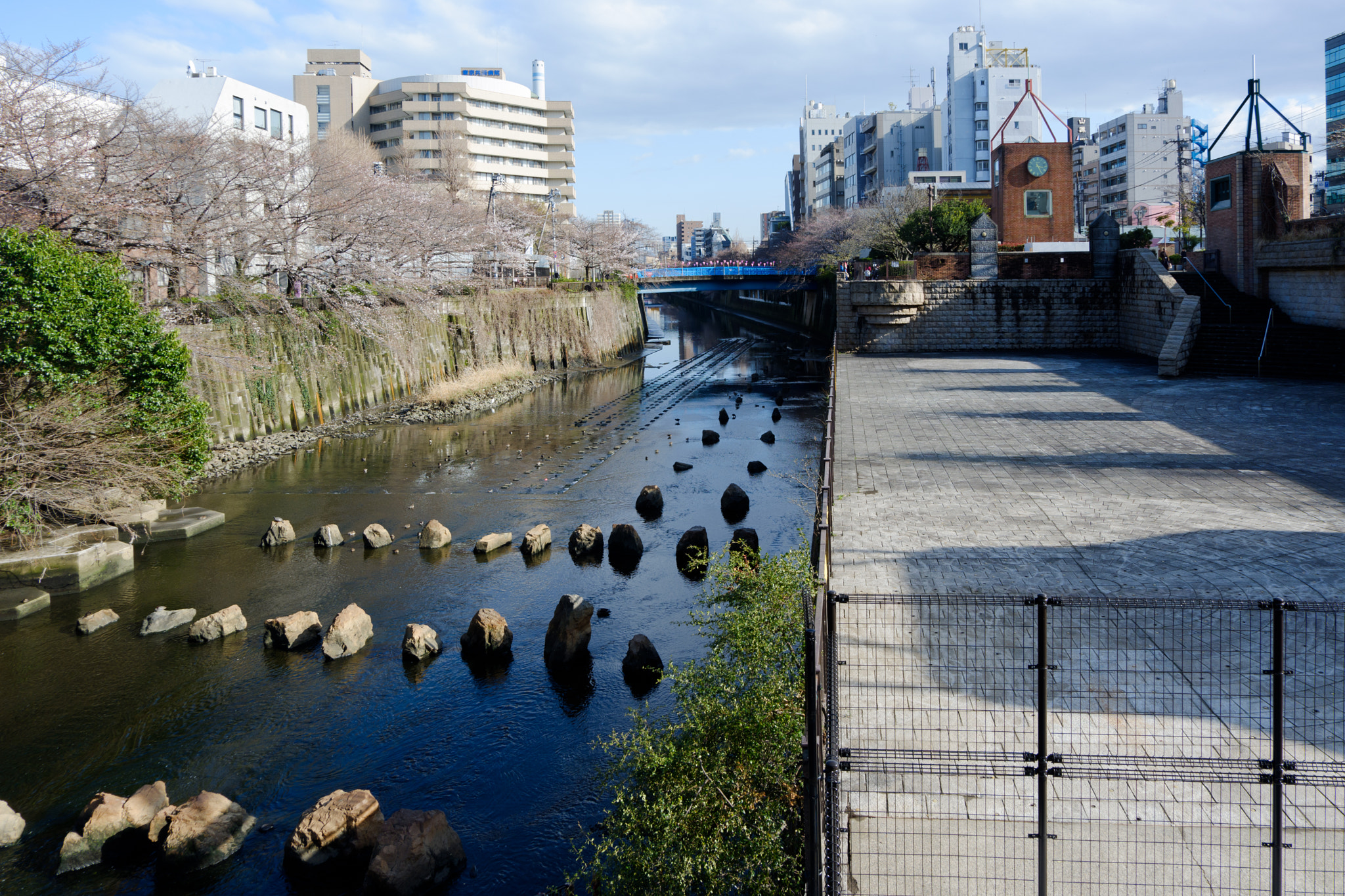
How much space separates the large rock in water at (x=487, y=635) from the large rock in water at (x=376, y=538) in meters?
5.11

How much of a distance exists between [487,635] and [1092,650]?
285 inches

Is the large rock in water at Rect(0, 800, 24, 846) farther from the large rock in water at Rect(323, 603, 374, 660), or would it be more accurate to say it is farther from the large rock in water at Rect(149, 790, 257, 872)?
the large rock in water at Rect(323, 603, 374, 660)

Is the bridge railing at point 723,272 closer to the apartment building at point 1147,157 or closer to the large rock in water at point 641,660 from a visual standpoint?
the apartment building at point 1147,157

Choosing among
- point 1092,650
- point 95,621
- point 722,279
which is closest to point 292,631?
point 95,621

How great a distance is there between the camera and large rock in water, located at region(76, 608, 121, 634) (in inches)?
526

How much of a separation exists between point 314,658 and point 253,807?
333 centimetres

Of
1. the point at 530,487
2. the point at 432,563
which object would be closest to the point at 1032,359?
the point at 530,487

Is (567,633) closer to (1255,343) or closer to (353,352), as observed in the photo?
(1255,343)

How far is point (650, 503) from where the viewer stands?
63.1 feet

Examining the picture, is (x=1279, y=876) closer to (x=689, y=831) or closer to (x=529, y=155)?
(x=689, y=831)

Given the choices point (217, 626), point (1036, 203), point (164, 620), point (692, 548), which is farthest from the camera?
point (1036, 203)

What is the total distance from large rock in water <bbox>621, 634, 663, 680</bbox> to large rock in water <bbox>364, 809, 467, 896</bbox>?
3.47 m

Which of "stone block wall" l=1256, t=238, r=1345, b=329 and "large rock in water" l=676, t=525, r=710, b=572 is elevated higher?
"stone block wall" l=1256, t=238, r=1345, b=329

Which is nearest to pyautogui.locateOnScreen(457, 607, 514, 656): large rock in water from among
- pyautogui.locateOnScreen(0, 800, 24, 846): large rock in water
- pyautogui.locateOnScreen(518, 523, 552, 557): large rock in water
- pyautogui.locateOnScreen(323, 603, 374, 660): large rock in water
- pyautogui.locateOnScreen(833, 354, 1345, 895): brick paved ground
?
pyautogui.locateOnScreen(323, 603, 374, 660): large rock in water
